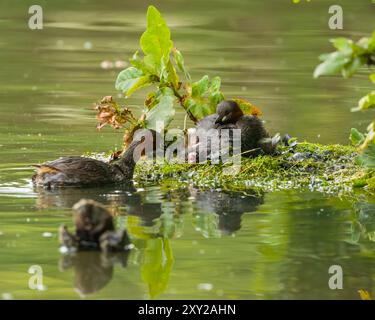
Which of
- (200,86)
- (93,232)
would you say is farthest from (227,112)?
(93,232)

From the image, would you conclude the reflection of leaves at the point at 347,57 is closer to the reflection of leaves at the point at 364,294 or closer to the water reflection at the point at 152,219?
the reflection of leaves at the point at 364,294

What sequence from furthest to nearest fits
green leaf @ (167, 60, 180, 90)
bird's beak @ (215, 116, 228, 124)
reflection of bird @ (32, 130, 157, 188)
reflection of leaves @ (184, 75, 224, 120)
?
reflection of leaves @ (184, 75, 224, 120), green leaf @ (167, 60, 180, 90), bird's beak @ (215, 116, 228, 124), reflection of bird @ (32, 130, 157, 188)

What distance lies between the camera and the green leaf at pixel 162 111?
36.3 ft

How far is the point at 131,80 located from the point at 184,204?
1919 millimetres

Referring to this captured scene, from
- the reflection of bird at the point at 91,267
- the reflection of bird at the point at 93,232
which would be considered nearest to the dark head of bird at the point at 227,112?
the reflection of bird at the point at 93,232

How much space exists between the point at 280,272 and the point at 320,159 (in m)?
3.78

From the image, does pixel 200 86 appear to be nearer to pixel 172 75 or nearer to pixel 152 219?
pixel 172 75

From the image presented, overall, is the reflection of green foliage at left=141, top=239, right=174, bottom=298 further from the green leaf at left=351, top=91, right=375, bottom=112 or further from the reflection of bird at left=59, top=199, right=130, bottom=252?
the green leaf at left=351, top=91, right=375, bottom=112

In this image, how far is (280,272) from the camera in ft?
25.3

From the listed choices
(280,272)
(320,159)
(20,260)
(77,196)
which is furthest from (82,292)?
(320,159)

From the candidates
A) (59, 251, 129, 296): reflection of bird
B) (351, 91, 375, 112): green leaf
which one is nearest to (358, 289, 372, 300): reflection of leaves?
(351, 91, 375, 112): green leaf

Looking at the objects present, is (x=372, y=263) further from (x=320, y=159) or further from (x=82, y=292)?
(x=320, y=159)

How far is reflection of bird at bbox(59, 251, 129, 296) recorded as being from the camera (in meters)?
7.30

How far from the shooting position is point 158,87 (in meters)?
11.3
